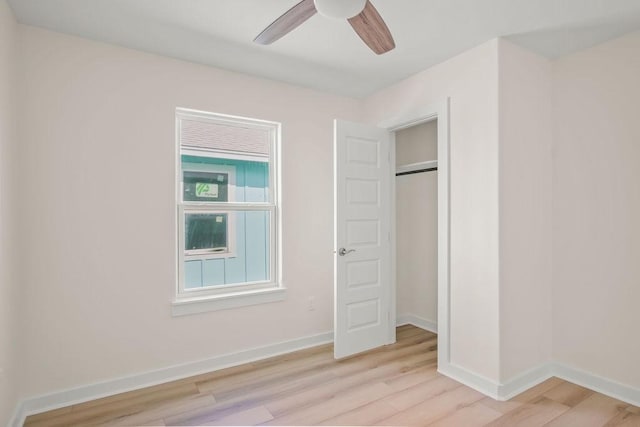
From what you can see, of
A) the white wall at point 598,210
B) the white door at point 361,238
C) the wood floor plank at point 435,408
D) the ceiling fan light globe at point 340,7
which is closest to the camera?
the ceiling fan light globe at point 340,7

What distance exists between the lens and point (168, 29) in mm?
2275

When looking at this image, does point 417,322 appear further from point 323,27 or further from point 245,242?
point 323,27

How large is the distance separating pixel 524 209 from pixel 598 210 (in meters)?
0.49

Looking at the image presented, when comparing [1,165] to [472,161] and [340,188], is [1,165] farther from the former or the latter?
[472,161]

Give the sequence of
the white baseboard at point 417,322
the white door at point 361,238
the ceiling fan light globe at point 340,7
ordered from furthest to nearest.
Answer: the white baseboard at point 417,322, the white door at point 361,238, the ceiling fan light globe at point 340,7

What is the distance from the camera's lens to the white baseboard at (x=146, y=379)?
222 centimetres

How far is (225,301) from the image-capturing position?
2893 millimetres

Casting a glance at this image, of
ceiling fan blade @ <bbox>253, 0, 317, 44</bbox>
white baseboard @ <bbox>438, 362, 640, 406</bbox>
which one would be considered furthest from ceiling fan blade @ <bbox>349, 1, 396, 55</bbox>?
white baseboard @ <bbox>438, 362, 640, 406</bbox>

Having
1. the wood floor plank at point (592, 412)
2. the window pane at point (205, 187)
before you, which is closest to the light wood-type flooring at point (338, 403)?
the wood floor plank at point (592, 412)

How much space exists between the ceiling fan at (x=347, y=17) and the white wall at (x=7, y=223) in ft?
4.70

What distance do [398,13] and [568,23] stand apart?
109 centimetres

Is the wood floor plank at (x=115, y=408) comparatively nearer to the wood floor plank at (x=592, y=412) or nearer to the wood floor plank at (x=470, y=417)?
the wood floor plank at (x=470, y=417)

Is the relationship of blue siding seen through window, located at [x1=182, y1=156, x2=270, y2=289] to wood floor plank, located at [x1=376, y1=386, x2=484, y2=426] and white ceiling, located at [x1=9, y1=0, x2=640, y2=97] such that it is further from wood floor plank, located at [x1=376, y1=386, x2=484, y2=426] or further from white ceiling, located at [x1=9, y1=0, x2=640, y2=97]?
wood floor plank, located at [x1=376, y1=386, x2=484, y2=426]

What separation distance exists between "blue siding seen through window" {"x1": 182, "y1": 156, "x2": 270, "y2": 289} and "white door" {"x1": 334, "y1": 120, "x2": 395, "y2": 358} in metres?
0.70
